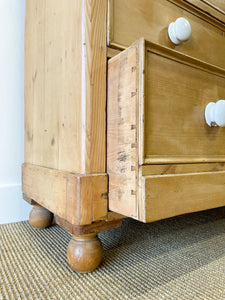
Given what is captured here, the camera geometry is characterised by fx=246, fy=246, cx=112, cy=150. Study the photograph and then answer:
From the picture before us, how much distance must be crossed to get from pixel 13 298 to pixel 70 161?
0.27 metres

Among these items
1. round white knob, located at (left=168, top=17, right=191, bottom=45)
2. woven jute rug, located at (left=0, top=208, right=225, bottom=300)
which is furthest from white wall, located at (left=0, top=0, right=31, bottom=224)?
round white knob, located at (left=168, top=17, right=191, bottom=45)

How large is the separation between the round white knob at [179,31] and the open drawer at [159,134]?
0.31 ft

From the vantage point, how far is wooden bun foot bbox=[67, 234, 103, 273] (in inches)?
19.4

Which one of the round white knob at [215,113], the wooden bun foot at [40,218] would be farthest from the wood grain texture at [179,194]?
the wooden bun foot at [40,218]

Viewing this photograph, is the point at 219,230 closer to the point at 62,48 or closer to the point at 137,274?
the point at 137,274

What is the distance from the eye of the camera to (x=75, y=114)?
52 cm

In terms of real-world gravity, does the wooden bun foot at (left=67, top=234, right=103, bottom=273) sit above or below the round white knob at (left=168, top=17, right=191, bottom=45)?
below

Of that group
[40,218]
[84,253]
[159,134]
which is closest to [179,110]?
[159,134]

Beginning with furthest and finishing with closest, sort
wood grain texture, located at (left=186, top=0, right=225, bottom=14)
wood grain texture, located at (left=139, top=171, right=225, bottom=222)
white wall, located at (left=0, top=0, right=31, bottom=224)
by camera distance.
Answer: white wall, located at (left=0, top=0, right=31, bottom=224)
wood grain texture, located at (left=186, top=0, right=225, bottom=14)
wood grain texture, located at (left=139, top=171, right=225, bottom=222)

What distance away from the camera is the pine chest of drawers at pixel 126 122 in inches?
17.2

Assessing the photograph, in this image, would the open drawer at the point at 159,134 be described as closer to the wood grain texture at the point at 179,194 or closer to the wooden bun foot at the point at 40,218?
the wood grain texture at the point at 179,194

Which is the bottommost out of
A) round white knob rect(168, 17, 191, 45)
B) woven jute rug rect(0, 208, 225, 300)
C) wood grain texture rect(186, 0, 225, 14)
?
woven jute rug rect(0, 208, 225, 300)

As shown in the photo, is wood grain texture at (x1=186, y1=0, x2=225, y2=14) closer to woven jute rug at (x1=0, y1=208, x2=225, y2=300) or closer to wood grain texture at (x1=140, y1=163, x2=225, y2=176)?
wood grain texture at (x1=140, y1=163, x2=225, y2=176)

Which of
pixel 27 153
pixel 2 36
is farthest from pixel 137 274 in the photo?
pixel 2 36
